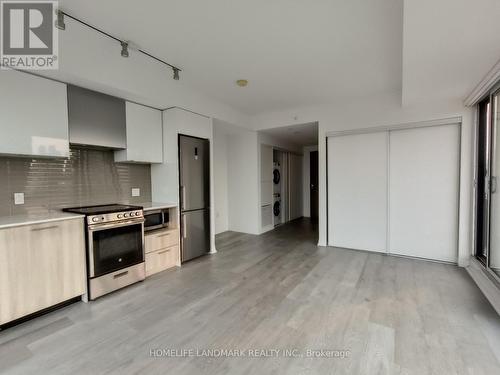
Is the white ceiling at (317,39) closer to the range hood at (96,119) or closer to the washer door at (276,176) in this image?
the range hood at (96,119)

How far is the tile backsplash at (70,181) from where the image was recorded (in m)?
2.34

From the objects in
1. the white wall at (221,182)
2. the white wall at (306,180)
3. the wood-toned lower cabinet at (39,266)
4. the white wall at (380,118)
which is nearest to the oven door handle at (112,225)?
the wood-toned lower cabinet at (39,266)

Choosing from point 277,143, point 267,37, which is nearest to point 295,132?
point 277,143

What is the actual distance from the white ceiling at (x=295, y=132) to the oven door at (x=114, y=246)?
331cm

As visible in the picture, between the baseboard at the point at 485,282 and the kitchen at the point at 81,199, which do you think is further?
the baseboard at the point at 485,282

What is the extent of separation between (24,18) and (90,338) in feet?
8.73

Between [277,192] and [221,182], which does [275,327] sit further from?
[277,192]

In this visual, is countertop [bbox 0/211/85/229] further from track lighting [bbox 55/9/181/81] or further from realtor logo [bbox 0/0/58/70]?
track lighting [bbox 55/9/181/81]

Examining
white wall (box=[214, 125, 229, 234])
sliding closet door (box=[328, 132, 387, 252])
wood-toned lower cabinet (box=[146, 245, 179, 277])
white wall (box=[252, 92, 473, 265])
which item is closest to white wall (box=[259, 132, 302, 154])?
white wall (box=[252, 92, 473, 265])

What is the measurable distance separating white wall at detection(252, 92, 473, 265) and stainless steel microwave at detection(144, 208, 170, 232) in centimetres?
265

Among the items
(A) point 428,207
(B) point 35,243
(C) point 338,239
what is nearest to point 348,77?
(A) point 428,207

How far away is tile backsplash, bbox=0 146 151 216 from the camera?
234 cm

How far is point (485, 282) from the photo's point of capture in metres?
2.54

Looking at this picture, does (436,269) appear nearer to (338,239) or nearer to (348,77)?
(338,239)
